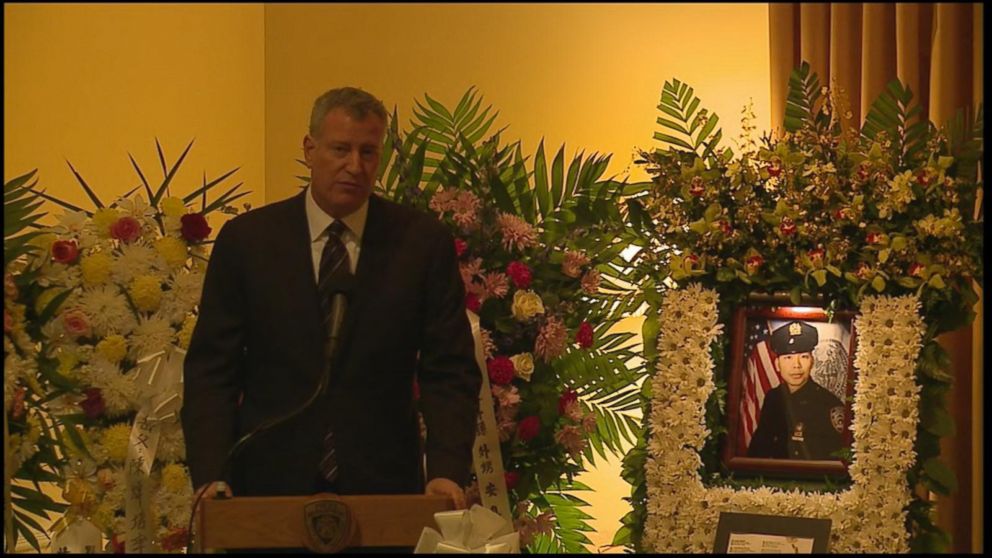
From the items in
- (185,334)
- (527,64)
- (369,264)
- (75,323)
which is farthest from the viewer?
(527,64)

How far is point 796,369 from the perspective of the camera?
393cm

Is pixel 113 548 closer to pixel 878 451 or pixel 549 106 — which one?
pixel 878 451

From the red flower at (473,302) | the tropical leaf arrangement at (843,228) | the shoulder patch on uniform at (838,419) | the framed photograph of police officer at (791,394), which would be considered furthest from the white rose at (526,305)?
the shoulder patch on uniform at (838,419)

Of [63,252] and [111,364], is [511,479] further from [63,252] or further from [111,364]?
[63,252]

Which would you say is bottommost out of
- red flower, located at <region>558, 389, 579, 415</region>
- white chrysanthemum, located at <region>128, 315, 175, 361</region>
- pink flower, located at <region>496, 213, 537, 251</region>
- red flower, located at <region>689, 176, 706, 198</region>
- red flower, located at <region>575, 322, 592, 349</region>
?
red flower, located at <region>558, 389, 579, 415</region>

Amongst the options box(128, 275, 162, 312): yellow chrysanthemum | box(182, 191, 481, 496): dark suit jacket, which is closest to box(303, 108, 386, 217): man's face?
box(182, 191, 481, 496): dark suit jacket

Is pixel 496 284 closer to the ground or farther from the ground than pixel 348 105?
closer to the ground

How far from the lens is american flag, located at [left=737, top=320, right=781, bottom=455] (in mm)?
3945

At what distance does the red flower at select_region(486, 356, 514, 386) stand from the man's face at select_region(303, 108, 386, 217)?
1135 mm

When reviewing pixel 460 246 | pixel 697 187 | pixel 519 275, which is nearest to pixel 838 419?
pixel 697 187

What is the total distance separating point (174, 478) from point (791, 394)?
1.80 meters

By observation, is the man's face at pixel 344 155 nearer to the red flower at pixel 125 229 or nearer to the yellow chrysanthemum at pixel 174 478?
the red flower at pixel 125 229

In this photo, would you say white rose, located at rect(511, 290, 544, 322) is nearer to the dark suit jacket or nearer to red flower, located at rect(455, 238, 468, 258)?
red flower, located at rect(455, 238, 468, 258)

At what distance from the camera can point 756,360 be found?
3979mm
